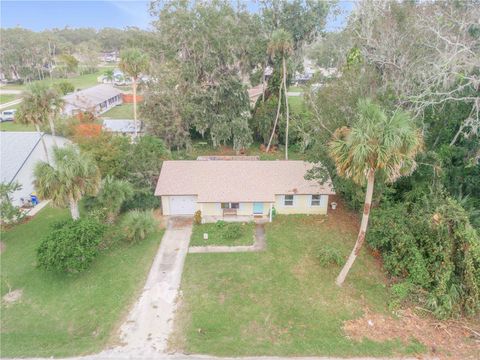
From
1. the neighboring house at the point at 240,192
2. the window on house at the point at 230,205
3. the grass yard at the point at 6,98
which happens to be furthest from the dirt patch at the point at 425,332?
the grass yard at the point at 6,98

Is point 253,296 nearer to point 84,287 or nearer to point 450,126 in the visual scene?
point 84,287

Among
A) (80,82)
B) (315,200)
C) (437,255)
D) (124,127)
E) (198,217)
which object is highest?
(80,82)

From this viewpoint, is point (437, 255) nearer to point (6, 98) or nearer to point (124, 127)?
point (124, 127)

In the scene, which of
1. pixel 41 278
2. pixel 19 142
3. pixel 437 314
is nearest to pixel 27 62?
pixel 19 142

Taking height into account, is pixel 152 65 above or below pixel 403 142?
above

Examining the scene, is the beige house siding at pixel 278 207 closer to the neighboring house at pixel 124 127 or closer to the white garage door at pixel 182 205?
the white garage door at pixel 182 205

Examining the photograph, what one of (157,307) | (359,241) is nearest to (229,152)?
(359,241)
